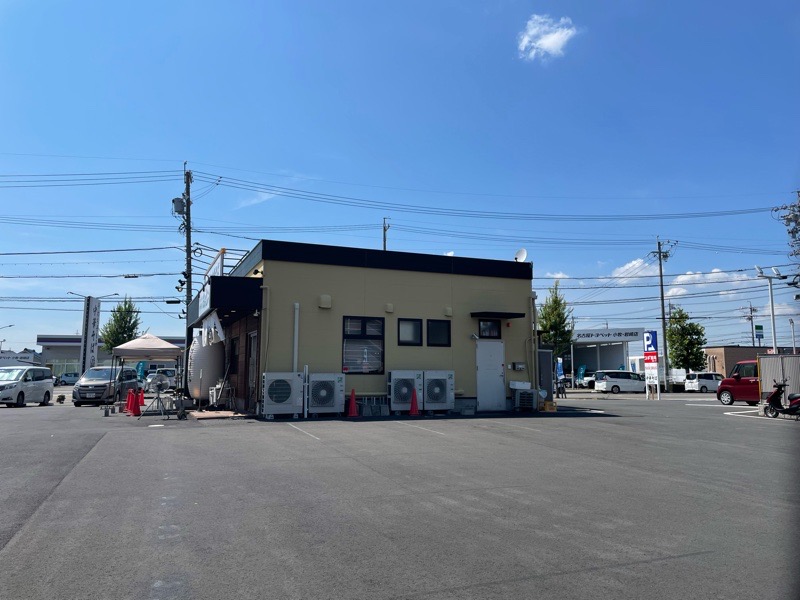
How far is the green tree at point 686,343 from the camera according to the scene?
5253cm

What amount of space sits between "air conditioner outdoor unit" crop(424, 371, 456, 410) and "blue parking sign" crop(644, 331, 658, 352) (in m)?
16.7

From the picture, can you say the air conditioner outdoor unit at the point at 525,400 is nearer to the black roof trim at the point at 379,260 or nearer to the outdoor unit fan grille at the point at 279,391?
the black roof trim at the point at 379,260

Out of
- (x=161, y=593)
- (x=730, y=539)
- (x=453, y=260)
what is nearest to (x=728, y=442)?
(x=730, y=539)

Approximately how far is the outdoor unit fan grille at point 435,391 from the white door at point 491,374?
169cm

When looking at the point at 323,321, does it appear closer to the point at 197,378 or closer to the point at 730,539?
the point at 197,378

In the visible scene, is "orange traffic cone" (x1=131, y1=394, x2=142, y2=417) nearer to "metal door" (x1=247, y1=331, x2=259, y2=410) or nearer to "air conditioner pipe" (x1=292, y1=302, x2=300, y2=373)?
"metal door" (x1=247, y1=331, x2=259, y2=410)

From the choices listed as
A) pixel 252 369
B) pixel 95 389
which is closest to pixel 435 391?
pixel 252 369

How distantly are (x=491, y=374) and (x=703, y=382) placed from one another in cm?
3251

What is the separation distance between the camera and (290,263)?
1752 cm

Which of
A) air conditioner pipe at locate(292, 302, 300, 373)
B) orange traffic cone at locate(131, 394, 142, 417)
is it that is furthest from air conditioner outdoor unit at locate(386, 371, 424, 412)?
orange traffic cone at locate(131, 394, 142, 417)

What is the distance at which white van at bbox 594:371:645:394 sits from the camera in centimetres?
4422

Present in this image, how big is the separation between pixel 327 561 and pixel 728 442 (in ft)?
35.9

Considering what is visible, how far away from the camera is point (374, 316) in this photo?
18.4m

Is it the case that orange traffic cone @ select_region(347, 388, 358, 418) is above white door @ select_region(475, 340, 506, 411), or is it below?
below
